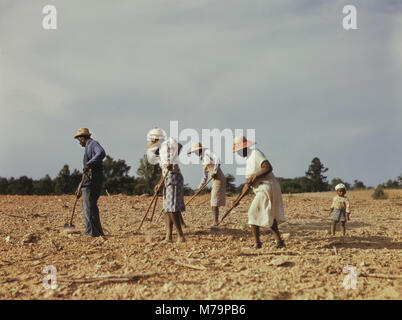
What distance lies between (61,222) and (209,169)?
13.9ft

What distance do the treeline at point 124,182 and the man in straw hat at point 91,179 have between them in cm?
1258

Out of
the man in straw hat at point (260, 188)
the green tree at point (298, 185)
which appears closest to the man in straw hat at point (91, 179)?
the man in straw hat at point (260, 188)

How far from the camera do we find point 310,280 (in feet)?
Answer: 16.7

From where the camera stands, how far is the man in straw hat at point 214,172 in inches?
357

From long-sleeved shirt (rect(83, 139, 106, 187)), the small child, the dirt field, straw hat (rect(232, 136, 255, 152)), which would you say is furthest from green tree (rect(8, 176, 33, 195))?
straw hat (rect(232, 136, 255, 152))

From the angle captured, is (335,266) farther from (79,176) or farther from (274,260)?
(79,176)

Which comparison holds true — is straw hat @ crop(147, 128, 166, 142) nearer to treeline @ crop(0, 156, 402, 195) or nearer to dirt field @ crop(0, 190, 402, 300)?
dirt field @ crop(0, 190, 402, 300)

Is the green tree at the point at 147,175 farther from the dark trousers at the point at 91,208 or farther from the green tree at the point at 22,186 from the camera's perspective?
the dark trousers at the point at 91,208

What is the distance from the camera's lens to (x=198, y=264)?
584 cm

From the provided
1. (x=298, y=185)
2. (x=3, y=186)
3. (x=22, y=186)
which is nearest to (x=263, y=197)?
(x=22, y=186)

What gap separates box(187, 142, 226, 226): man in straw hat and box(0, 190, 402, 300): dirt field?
0.55 metres

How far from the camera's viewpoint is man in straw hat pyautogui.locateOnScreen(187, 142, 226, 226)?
907 cm

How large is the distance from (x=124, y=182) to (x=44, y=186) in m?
5.45
